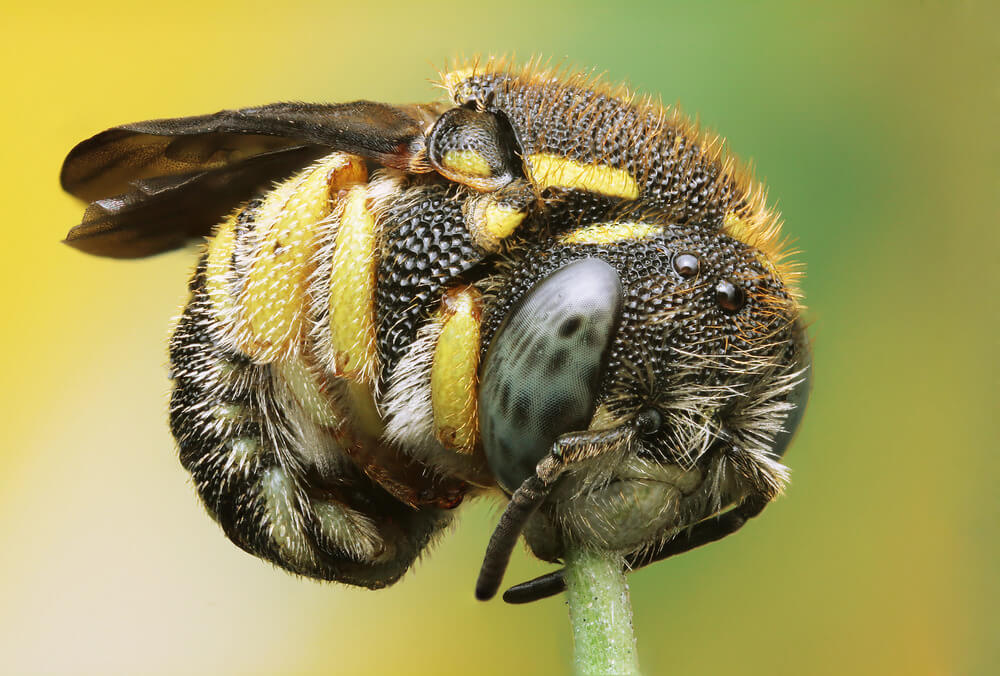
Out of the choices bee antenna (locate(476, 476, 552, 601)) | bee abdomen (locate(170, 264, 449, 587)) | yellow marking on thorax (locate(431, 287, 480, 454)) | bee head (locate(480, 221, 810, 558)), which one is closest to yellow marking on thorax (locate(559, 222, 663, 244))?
bee head (locate(480, 221, 810, 558))

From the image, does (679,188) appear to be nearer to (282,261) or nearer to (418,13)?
(282,261)

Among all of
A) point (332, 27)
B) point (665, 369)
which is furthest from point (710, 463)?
point (332, 27)

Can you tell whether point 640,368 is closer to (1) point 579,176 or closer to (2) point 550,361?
(2) point 550,361

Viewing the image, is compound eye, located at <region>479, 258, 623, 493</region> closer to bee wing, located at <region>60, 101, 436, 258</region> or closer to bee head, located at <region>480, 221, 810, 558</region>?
bee head, located at <region>480, 221, 810, 558</region>

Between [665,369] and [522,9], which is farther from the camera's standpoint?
[522,9]

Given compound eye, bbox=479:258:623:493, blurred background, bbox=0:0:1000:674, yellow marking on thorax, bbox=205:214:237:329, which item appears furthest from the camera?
blurred background, bbox=0:0:1000:674

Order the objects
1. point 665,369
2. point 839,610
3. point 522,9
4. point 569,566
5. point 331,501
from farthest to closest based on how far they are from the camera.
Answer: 1. point 522,9
2. point 839,610
3. point 331,501
4. point 569,566
5. point 665,369

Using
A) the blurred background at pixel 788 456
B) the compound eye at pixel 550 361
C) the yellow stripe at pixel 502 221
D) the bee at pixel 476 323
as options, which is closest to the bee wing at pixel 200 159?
the bee at pixel 476 323
